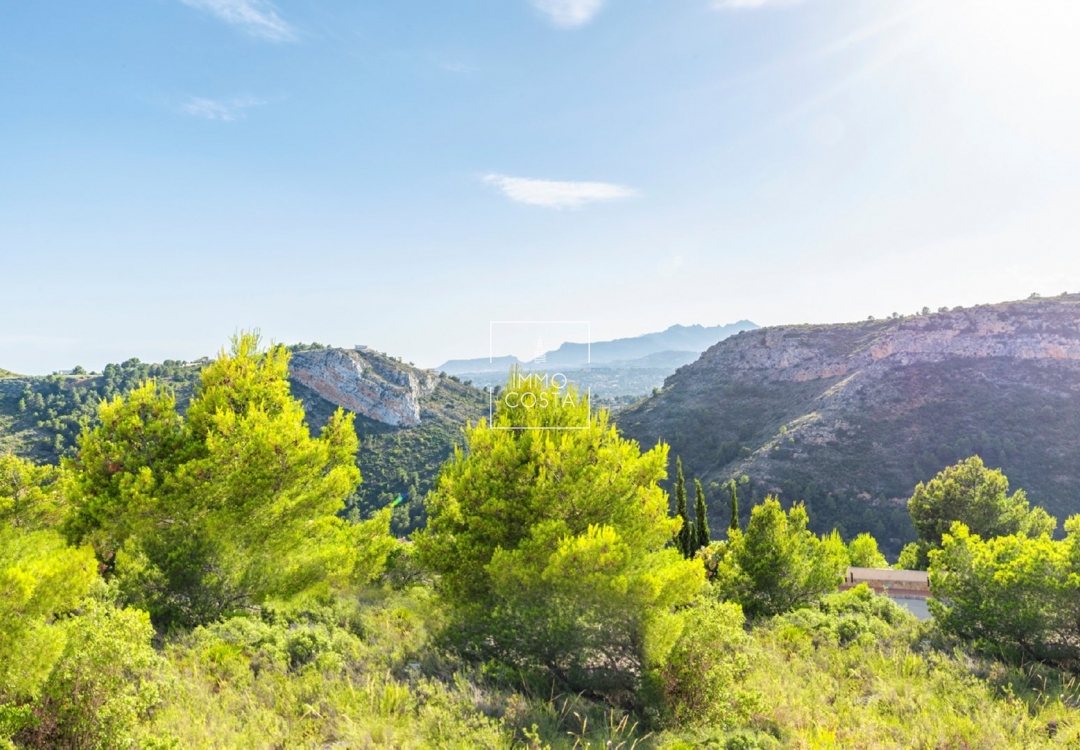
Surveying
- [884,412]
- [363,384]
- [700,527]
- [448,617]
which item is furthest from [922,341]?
[448,617]

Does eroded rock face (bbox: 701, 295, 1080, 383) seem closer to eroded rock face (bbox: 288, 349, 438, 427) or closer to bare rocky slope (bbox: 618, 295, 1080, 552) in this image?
bare rocky slope (bbox: 618, 295, 1080, 552)

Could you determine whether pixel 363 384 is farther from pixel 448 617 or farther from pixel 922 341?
pixel 922 341

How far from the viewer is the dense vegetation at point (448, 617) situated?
18.6ft

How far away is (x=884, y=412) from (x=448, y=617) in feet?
208

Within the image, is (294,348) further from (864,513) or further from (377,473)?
(864,513)

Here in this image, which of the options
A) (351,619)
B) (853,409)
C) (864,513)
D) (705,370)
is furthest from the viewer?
(705,370)

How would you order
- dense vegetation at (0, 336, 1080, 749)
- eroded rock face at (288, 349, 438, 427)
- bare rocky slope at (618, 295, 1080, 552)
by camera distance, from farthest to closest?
1. eroded rock face at (288, 349, 438, 427)
2. bare rocky slope at (618, 295, 1080, 552)
3. dense vegetation at (0, 336, 1080, 749)

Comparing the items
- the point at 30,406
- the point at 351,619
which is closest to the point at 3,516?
the point at 351,619

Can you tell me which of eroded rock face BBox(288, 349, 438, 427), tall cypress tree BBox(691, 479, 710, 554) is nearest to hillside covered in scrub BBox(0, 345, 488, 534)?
eroded rock face BBox(288, 349, 438, 427)

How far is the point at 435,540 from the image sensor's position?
10117 millimetres

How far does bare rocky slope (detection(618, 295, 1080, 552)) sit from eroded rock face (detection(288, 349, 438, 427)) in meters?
33.2

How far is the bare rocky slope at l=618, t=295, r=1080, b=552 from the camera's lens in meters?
46.6

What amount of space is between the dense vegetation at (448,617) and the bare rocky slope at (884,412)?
39070 millimetres

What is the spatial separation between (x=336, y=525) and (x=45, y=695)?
842 cm
